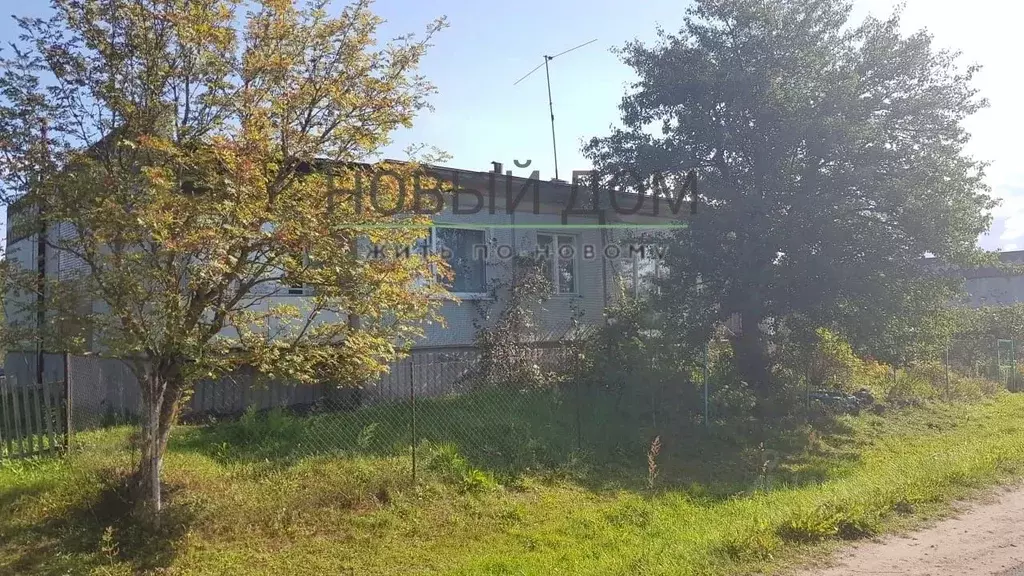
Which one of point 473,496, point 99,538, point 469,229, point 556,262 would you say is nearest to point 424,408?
point 473,496

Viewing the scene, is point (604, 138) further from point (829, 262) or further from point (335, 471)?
point (335, 471)

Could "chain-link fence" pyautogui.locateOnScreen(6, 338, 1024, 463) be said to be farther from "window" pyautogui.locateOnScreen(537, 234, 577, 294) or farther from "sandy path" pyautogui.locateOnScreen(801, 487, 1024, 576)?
"sandy path" pyautogui.locateOnScreen(801, 487, 1024, 576)

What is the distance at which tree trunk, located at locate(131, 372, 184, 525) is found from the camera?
5852mm

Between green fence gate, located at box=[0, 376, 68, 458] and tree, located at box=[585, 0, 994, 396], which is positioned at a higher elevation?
tree, located at box=[585, 0, 994, 396]

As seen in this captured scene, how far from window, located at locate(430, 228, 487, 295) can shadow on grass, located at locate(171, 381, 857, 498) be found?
2.54 m

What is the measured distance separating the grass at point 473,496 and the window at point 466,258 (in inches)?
110

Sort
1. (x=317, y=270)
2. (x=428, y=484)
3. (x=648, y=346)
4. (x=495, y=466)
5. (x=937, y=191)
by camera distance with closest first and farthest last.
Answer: (x=317, y=270), (x=428, y=484), (x=495, y=466), (x=937, y=191), (x=648, y=346)

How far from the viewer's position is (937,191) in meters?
10.2

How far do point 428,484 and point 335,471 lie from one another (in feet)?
3.03

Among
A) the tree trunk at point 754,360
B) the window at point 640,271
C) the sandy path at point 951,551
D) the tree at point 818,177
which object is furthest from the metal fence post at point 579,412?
the window at point 640,271

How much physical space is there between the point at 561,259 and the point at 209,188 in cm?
966

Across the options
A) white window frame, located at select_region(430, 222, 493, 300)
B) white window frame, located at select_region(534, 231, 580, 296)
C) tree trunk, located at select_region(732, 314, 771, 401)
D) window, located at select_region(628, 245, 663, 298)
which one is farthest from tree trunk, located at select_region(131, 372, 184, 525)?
window, located at select_region(628, 245, 663, 298)

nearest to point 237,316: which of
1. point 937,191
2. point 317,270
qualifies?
point 317,270

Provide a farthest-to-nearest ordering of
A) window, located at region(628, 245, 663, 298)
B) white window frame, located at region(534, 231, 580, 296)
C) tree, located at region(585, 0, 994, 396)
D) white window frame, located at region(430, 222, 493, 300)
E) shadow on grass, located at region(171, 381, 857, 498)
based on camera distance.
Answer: window, located at region(628, 245, 663, 298) < white window frame, located at region(534, 231, 580, 296) < white window frame, located at region(430, 222, 493, 300) < tree, located at region(585, 0, 994, 396) < shadow on grass, located at region(171, 381, 857, 498)
